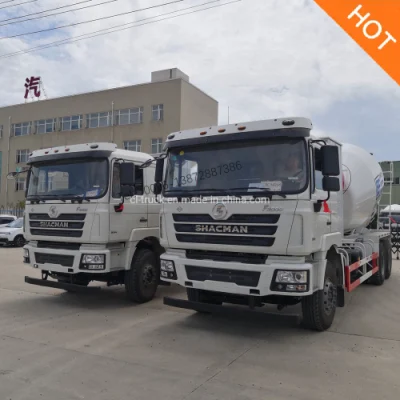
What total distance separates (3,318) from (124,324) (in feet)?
6.68

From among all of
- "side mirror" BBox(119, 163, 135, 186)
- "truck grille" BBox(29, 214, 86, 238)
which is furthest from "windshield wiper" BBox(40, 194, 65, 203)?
"side mirror" BBox(119, 163, 135, 186)

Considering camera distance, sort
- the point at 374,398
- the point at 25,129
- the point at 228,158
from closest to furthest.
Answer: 1. the point at 374,398
2. the point at 228,158
3. the point at 25,129

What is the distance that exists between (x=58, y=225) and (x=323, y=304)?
14.9ft

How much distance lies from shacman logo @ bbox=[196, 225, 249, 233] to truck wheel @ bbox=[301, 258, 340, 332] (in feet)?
4.34

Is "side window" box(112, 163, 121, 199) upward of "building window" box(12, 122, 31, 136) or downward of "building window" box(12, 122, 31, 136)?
downward

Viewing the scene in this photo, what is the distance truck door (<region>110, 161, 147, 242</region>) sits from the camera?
283 inches

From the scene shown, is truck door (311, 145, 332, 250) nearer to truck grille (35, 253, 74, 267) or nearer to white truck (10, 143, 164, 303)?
white truck (10, 143, 164, 303)

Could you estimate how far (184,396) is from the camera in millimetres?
3930

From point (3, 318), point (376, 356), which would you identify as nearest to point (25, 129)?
point (3, 318)

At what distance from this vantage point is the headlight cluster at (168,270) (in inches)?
232

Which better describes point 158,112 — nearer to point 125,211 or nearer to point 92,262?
point 125,211

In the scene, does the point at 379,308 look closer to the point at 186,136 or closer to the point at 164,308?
the point at 164,308

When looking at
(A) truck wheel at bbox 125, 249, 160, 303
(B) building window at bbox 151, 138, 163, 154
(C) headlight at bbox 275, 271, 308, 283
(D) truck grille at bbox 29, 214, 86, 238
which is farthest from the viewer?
(B) building window at bbox 151, 138, 163, 154

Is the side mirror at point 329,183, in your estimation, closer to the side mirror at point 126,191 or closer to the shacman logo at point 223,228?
the shacman logo at point 223,228
